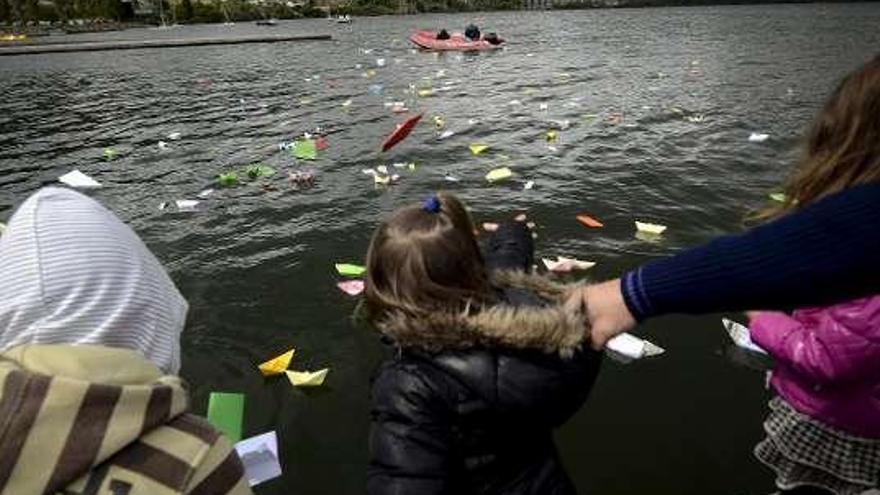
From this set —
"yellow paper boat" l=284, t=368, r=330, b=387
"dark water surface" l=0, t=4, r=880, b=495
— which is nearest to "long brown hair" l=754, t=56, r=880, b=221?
"dark water surface" l=0, t=4, r=880, b=495

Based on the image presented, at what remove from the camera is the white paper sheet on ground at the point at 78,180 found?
38.7 ft

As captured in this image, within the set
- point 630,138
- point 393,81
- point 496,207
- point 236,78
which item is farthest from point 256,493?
point 236,78

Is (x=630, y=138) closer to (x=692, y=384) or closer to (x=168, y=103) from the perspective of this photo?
(x=692, y=384)

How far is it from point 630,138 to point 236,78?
18992mm

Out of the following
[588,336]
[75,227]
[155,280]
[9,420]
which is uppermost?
[75,227]

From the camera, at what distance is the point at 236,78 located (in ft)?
92.5

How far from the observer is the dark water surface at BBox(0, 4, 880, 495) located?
209 inches

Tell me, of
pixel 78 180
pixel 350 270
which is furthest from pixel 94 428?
pixel 78 180

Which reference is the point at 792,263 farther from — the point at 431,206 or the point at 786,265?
the point at 431,206

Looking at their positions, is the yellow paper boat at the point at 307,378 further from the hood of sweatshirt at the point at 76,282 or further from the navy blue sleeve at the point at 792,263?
the navy blue sleeve at the point at 792,263

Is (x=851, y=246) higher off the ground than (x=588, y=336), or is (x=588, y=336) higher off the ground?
(x=851, y=246)

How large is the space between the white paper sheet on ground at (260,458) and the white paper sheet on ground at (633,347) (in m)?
2.73

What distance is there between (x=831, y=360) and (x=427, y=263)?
1.81 meters

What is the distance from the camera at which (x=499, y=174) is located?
11164mm
